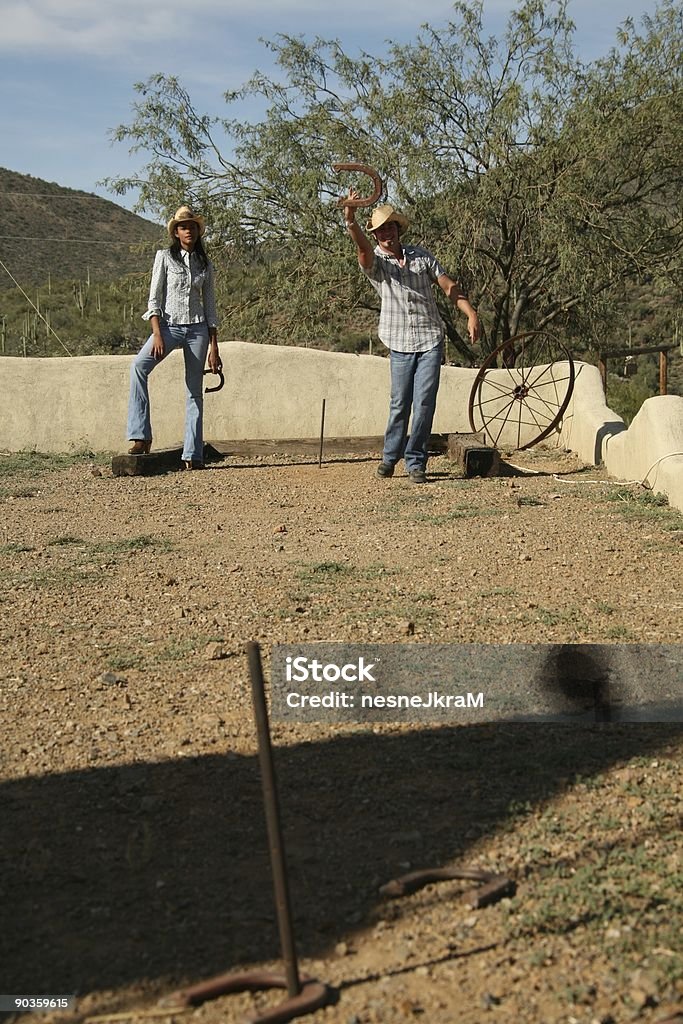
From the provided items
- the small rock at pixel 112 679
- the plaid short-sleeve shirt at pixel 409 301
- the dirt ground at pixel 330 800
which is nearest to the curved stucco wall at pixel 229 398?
the plaid short-sleeve shirt at pixel 409 301

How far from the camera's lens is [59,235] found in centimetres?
4203

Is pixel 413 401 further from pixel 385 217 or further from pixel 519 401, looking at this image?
pixel 519 401

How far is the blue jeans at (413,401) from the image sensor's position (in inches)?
328

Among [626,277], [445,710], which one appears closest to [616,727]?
[445,710]

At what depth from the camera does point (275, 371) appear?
10.7 m

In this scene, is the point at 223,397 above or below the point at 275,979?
above

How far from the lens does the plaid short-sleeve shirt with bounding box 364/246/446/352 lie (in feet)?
27.4

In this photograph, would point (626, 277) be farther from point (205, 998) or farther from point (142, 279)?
point (205, 998)

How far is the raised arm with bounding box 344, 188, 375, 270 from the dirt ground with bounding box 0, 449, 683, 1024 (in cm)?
226

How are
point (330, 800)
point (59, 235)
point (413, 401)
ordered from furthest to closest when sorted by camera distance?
point (59, 235) → point (413, 401) → point (330, 800)

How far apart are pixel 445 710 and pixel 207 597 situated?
171 centimetres

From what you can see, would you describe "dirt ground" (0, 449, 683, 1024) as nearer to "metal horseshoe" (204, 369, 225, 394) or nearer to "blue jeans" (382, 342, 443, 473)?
"blue jeans" (382, 342, 443, 473)

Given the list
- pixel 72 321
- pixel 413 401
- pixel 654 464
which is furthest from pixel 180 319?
pixel 72 321

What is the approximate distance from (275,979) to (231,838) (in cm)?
65
